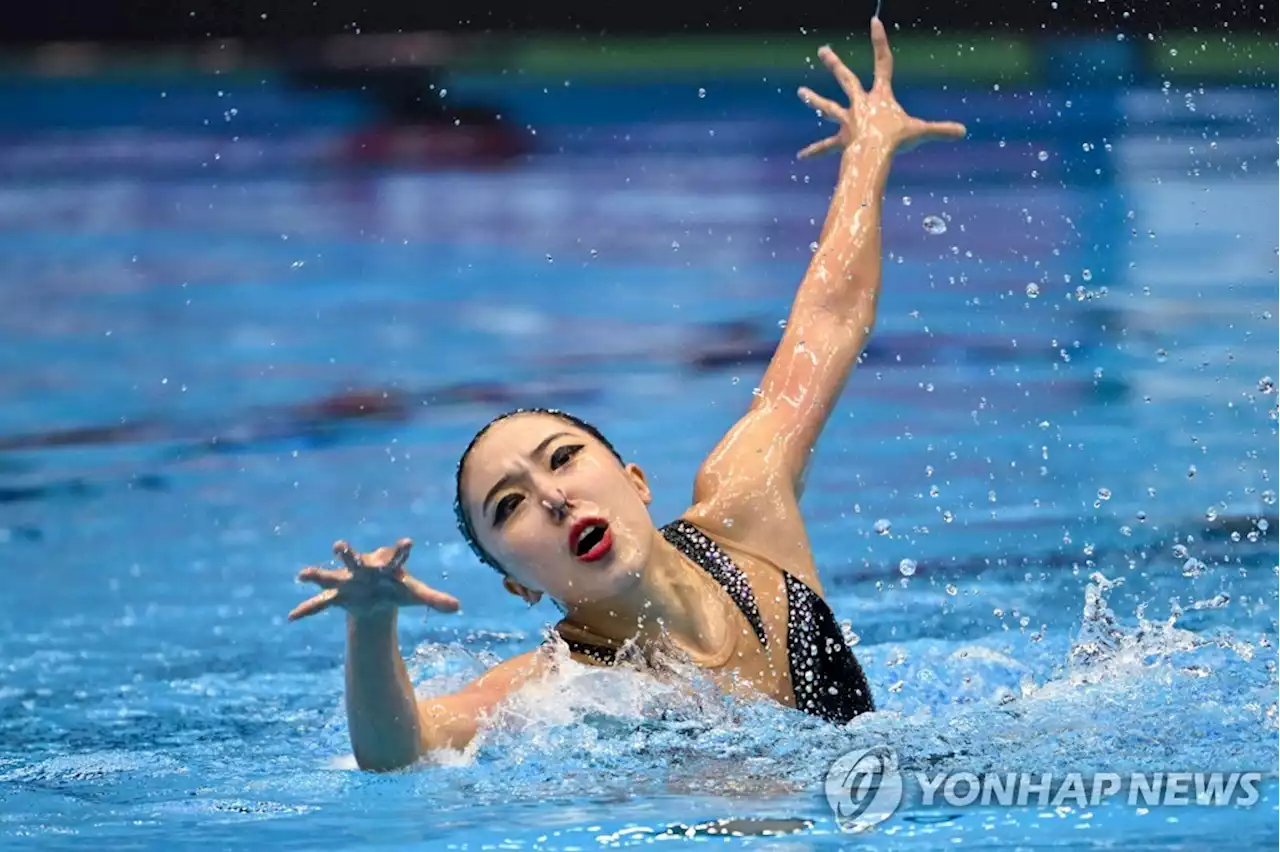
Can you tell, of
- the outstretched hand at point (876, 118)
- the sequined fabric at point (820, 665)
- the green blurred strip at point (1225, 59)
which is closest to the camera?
the sequined fabric at point (820, 665)

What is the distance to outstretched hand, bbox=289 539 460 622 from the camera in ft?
7.69

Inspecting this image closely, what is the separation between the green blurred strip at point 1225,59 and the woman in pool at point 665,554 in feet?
20.9

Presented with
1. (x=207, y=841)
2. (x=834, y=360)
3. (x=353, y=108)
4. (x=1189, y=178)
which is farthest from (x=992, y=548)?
(x=353, y=108)

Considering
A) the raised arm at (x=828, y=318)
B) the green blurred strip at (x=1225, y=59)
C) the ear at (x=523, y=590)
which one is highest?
the green blurred strip at (x=1225, y=59)

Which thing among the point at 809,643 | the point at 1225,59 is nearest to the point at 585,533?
the point at 809,643

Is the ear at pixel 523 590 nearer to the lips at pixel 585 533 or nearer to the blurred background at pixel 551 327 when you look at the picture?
the lips at pixel 585 533

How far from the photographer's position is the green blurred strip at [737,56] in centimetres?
944

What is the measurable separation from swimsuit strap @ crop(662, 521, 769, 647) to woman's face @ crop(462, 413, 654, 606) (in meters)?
0.25

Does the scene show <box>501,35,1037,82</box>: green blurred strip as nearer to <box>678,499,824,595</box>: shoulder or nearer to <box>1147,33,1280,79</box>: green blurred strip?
<box>1147,33,1280,79</box>: green blurred strip

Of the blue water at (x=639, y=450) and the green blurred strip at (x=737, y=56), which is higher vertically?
the green blurred strip at (x=737, y=56)

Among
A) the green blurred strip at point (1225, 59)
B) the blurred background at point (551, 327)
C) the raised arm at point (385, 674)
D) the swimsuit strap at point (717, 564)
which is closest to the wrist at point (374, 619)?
the raised arm at point (385, 674)

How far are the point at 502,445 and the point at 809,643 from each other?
1.89 ft

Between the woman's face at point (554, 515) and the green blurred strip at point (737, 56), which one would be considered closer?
the woman's face at point (554, 515)

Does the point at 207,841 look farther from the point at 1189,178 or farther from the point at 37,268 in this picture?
the point at 1189,178
